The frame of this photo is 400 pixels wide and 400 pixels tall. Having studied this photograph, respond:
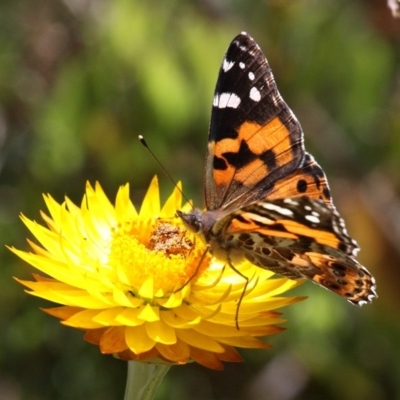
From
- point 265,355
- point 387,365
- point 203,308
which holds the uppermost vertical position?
point 203,308

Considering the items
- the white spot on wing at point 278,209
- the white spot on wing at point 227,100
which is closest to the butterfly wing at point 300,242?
the white spot on wing at point 278,209

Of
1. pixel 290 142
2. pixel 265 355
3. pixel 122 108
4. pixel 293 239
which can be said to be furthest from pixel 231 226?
pixel 265 355

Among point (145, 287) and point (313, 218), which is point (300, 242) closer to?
point (313, 218)

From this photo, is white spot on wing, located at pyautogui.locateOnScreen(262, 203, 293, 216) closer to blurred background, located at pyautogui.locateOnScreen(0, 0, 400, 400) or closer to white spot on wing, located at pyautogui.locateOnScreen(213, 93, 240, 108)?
white spot on wing, located at pyautogui.locateOnScreen(213, 93, 240, 108)

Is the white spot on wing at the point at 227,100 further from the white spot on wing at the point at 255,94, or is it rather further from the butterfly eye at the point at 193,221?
the butterfly eye at the point at 193,221

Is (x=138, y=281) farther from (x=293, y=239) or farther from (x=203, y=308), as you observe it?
(x=293, y=239)

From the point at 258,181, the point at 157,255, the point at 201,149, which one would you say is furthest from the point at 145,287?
the point at 201,149

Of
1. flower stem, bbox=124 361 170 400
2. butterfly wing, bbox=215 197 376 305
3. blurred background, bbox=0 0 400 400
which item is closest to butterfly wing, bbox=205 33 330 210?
butterfly wing, bbox=215 197 376 305
